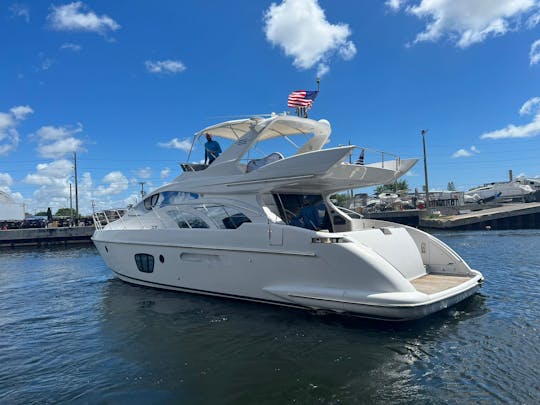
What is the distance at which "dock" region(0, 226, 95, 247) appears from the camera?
32719 mm

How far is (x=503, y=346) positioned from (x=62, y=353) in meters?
7.15

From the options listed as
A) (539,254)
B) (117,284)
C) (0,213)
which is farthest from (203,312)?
(0,213)

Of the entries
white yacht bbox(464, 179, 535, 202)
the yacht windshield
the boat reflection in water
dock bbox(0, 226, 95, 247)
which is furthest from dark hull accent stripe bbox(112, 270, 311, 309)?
white yacht bbox(464, 179, 535, 202)

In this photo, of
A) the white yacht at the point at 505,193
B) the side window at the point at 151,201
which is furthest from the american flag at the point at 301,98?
the white yacht at the point at 505,193

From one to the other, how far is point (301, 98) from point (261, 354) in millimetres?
6728

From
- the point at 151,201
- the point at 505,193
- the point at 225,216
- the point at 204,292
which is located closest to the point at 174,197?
the point at 151,201

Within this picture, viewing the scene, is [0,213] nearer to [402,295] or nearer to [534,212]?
[402,295]

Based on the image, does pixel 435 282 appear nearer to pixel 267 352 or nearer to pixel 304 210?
pixel 304 210

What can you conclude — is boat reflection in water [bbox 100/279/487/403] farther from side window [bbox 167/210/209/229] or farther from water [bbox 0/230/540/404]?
side window [bbox 167/210/209/229]

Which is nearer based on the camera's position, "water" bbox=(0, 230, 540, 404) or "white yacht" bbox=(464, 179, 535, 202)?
"water" bbox=(0, 230, 540, 404)

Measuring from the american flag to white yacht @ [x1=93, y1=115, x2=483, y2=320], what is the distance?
56cm

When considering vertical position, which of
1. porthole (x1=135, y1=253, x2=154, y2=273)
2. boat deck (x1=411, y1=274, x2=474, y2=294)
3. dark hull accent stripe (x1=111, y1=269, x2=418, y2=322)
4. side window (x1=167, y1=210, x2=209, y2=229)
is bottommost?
dark hull accent stripe (x1=111, y1=269, x2=418, y2=322)

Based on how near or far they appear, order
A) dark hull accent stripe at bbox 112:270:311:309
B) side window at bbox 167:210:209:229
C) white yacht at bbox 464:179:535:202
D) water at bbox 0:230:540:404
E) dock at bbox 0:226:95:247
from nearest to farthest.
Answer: water at bbox 0:230:540:404, dark hull accent stripe at bbox 112:270:311:309, side window at bbox 167:210:209:229, dock at bbox 0:226:95:247, white yacht at bbox 464:179:535:202

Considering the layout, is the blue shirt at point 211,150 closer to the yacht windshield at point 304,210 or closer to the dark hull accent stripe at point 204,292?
the yacht windshield at point 304,210
